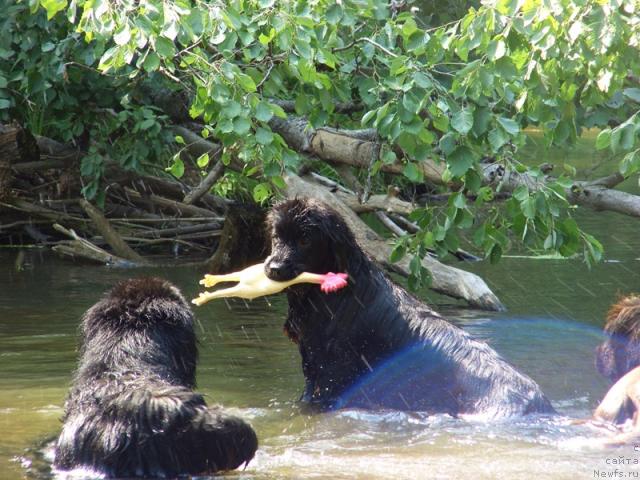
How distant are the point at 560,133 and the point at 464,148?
0.62 meters

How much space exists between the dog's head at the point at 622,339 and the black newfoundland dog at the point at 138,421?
8.21 ft

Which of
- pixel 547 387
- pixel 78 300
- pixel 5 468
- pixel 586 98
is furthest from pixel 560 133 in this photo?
pixel 78 300

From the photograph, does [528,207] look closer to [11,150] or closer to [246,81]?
[246,81]

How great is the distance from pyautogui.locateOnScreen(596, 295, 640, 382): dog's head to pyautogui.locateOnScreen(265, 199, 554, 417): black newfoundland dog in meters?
0.63

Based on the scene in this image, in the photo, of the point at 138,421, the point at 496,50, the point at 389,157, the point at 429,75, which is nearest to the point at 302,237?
the point at 389,157

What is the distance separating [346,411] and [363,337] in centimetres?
51

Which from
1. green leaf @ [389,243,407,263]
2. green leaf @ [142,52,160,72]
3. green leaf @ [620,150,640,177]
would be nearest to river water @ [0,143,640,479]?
green leaf @ [389,243,407,263]

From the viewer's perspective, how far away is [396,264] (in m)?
9.73

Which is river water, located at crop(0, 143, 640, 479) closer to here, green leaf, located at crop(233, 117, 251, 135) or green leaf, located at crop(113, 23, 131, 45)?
green leaf, located at crop(233, 117, 251, 135)

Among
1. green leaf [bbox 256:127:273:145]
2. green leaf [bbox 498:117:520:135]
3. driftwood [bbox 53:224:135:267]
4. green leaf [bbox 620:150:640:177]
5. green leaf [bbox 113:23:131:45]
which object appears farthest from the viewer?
driftwood [bbox 53:224:135:267]

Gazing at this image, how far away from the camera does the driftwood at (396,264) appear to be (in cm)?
955

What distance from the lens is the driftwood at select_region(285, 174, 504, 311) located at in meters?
9.55

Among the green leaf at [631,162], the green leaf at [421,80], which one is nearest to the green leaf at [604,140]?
the green leaf at [631,162]

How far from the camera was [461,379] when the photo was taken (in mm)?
6457
